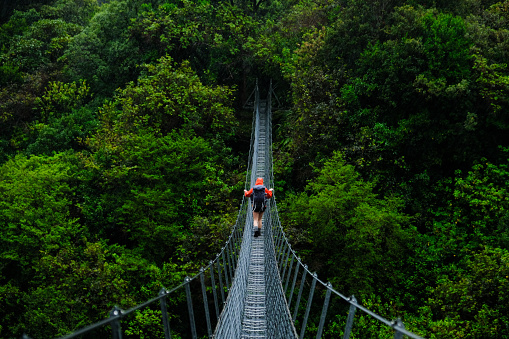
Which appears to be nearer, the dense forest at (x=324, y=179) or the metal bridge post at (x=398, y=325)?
the metal bridge post at (x=398, y=325)

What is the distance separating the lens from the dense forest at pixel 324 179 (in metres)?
8.02

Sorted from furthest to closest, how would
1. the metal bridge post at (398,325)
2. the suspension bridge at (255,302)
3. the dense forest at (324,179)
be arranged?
the dense forest at (324,179), the suspension bridge at (255,302), the metal bridge post at (398,325)

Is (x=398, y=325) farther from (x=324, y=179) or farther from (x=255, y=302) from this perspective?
(x=324, y=179)

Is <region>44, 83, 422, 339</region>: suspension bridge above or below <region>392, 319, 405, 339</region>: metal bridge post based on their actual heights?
below

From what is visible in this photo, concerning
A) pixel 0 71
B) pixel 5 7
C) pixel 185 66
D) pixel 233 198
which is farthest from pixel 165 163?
pixel 5 7

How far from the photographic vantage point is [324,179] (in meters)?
9.19

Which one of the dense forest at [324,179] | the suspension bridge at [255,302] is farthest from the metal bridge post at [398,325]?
the dense forest at [324,179]

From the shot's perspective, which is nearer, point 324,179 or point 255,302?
point 255,302

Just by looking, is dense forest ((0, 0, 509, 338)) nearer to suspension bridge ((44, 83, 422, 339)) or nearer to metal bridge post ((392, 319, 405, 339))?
suspension bridge ((44, 83, 422, 339))

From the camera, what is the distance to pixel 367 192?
347 inches

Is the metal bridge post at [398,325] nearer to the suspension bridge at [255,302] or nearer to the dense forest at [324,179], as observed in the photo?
the suspension bridge at [255,302]

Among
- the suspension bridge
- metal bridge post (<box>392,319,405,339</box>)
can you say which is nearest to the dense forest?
the suspension bridge

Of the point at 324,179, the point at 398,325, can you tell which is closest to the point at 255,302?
the point at 398,325

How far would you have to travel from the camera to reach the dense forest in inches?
316
